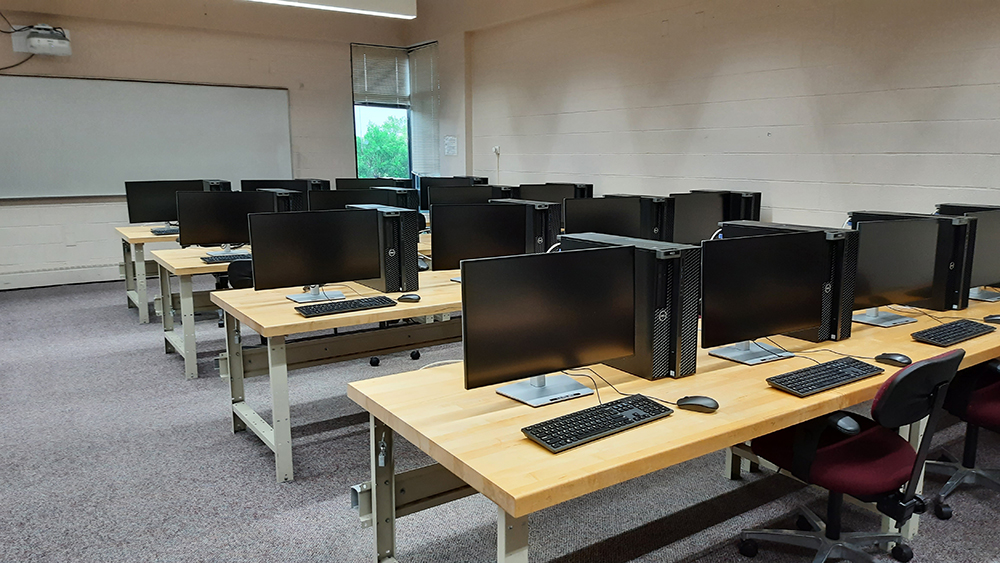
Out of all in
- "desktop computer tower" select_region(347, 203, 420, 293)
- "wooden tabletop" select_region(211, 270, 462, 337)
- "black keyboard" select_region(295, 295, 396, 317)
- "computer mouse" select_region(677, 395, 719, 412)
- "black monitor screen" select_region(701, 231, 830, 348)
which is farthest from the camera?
"desktop computer tower" select_region(347, 203, 420, 293)

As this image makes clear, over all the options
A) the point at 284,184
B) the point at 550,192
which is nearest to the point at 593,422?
the point at 550,192

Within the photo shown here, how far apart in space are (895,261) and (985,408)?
2.16 ft

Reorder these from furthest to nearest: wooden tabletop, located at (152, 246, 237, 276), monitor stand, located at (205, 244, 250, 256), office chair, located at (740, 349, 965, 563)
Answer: monitor stand, located at (205, 244, 250, 256) → wooden tabletop, located at (152, 246, 237, 276) → office chair, located at (740, 349, 965, 563)

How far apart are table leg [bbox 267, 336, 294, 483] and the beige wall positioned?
5.84 metres

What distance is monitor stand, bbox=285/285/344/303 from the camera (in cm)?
333

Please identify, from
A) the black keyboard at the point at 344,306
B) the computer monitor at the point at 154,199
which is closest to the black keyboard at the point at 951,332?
the black keyboard at the point at 344,306

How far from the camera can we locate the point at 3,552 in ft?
7.98

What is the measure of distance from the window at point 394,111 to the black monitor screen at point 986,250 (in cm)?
669

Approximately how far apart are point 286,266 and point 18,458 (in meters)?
1.49

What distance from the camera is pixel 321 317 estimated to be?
2.98 m

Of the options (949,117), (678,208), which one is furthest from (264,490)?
(949,117)

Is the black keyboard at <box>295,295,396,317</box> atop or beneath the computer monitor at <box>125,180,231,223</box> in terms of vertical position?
beneath

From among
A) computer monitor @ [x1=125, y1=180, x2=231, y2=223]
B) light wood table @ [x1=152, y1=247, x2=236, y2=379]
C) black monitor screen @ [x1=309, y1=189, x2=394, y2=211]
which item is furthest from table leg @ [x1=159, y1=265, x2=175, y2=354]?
computer monitor @ [x1=125, y1=180, x2=231, y2=223]

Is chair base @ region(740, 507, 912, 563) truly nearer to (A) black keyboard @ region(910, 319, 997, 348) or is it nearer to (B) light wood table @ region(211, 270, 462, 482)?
(A) black keyboard @ region(910, 319, 997, 348)
